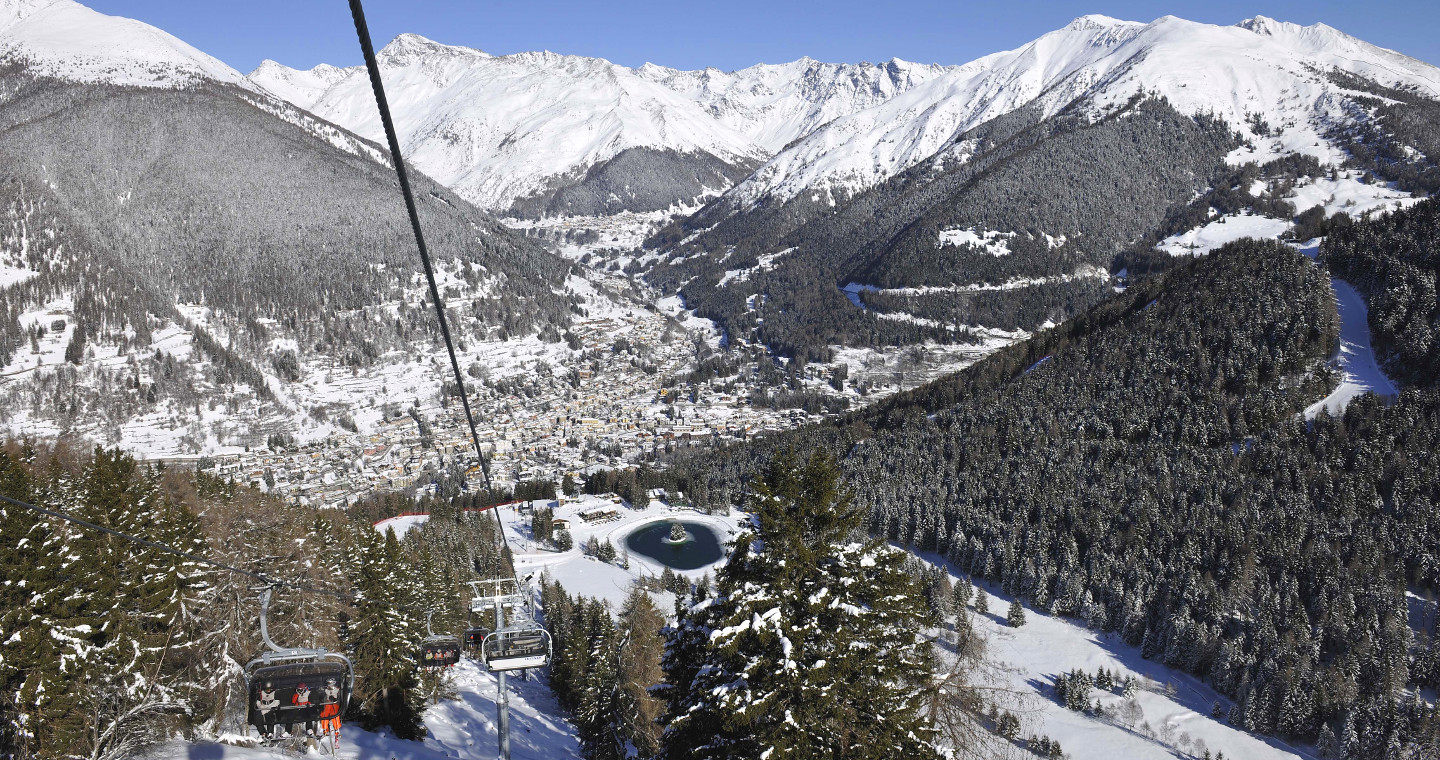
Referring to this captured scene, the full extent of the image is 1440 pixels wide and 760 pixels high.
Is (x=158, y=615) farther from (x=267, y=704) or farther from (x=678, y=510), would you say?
(x=678, y=510)

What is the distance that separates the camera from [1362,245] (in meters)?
109

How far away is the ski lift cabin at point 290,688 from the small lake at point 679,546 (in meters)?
69.1

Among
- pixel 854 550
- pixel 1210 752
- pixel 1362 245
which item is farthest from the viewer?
pixel 1362 245

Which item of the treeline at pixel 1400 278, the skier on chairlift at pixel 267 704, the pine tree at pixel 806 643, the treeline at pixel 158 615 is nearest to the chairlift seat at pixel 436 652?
the treeline at pixel 158 615

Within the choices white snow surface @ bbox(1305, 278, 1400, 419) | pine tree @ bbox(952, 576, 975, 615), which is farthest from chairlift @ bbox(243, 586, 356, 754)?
white snow surface @ bbox(1305, 278, 1400, 419)

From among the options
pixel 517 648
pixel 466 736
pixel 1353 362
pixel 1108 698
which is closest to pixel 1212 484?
pixel 1353 362

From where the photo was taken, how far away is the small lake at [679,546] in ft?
272

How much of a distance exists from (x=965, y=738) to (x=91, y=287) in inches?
7884

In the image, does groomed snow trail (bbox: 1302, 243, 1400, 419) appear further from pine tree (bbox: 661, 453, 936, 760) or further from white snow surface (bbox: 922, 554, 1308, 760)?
pine tree (bbox: 661, 453, 936, 760)

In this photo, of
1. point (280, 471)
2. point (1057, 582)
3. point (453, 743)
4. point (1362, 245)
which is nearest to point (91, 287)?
point (280, 471)

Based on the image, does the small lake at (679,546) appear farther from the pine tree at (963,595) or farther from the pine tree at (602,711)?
the pine tree at (602,711)

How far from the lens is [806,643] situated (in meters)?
11.5

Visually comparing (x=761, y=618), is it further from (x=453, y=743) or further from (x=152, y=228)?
(x=152, y=228)

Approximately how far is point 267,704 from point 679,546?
249ft
